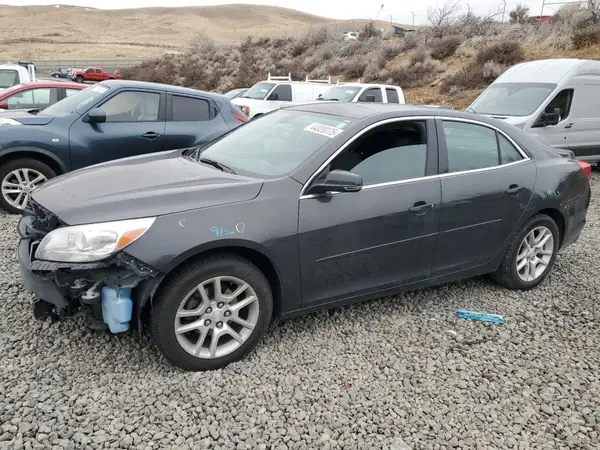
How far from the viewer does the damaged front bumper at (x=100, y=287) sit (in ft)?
9.13

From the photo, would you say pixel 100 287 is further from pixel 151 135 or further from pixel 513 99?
pixel 513 99

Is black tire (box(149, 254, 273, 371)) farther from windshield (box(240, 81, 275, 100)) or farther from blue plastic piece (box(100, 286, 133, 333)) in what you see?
windshield (box(240, 81, 275, 100))

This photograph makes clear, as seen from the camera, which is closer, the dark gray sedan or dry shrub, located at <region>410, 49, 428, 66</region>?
the dark gray sedan

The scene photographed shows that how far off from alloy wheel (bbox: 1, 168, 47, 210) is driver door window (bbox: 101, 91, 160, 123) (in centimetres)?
112

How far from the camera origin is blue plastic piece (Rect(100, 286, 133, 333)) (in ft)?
9.25

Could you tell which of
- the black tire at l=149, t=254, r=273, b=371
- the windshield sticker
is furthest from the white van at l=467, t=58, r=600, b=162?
the black tire at l=149, t=254, r=273, b=371

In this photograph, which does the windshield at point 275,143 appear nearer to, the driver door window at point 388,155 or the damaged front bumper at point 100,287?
the driver door window at point 388,155

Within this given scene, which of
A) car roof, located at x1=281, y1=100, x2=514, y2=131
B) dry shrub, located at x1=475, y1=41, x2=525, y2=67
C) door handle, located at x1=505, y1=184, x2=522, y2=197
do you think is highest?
dry shrub, located at x1=475, y1=41, x2=525, y2=67

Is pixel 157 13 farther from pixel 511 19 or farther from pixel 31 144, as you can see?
pixel 31 144

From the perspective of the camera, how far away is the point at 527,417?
2889 millimetres

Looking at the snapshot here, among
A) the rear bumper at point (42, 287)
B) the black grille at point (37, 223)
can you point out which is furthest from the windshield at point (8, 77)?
the rear bumper at point (42, 287)

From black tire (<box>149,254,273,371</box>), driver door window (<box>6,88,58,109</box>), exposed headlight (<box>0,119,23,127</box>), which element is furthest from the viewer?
driver door window (<box>6,88,58,109</box>)

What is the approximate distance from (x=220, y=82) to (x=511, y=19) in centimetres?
1826

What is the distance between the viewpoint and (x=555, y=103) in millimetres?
9273
